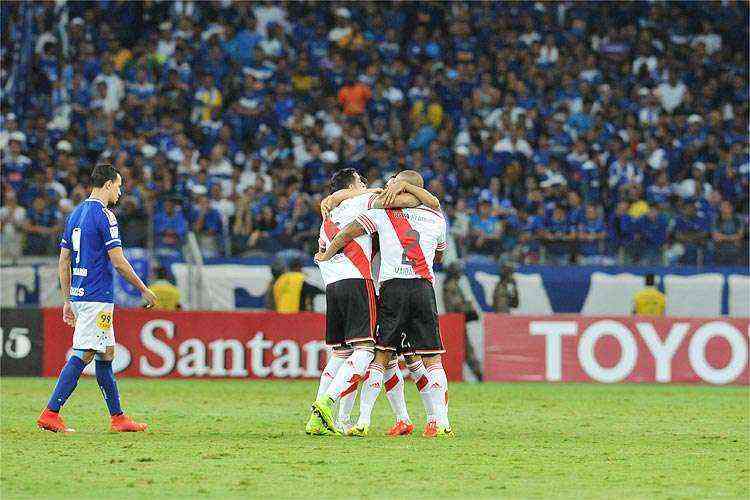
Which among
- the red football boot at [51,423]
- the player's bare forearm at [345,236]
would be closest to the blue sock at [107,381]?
the red football boot at [51,423]

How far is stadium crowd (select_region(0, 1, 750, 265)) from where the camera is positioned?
23281mm

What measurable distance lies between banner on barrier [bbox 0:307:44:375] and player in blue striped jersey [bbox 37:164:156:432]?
8655mm

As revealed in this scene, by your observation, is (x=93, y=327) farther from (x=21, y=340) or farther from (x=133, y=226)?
(x=133, y=226)

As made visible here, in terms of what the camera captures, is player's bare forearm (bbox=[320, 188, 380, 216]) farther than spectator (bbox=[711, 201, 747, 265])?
No

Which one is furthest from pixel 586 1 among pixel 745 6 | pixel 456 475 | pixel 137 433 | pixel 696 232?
pixel 456 475

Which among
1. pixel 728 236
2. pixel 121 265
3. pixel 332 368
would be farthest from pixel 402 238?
pixel 728 236

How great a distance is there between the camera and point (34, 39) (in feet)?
89.7

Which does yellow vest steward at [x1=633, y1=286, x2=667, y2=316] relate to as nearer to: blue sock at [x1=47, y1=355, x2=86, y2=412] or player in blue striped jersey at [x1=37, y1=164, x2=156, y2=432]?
player in blue striped jersey at [x1=37, y1=164, x2=156, y2=432]

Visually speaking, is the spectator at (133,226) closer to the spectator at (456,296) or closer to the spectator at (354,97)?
the spectator at (456,296)

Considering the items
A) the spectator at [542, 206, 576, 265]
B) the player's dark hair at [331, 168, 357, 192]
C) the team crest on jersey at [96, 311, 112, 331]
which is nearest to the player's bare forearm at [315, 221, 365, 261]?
the player's dark hair at [331, 168, 357, 192]

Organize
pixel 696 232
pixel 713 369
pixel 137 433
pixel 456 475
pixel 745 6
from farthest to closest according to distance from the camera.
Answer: pixel 745 6 < pixel 696 232 < pixel 713 369 < pixel 137 433 < pixel 456 475

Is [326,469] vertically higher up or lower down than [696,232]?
lower down

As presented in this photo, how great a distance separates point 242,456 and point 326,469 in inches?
40.0

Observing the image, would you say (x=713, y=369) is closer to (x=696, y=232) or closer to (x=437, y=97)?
(x=696, y=232)
